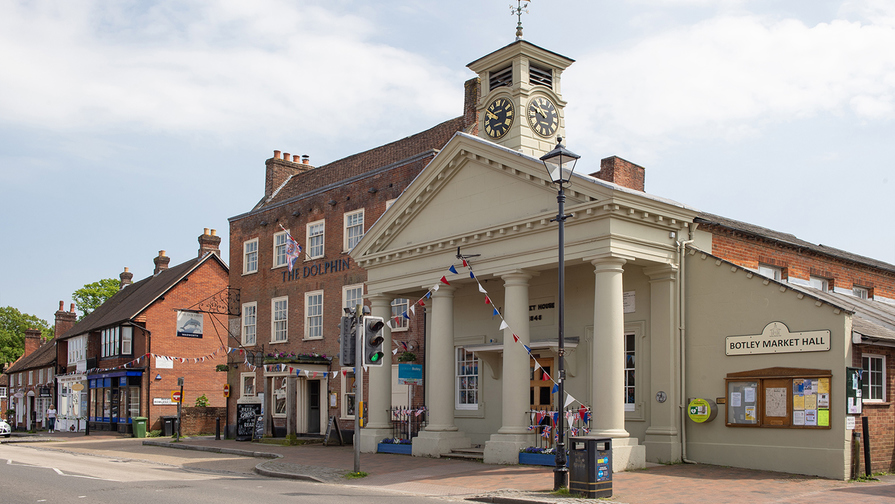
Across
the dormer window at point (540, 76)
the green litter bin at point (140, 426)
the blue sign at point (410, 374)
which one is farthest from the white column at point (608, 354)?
the green litter bin at point (140, 426)

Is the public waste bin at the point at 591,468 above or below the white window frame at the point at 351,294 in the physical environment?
below

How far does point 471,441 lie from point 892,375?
1056cm

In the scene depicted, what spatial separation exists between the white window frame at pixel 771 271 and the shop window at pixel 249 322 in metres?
19.8

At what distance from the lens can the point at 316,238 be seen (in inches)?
1169

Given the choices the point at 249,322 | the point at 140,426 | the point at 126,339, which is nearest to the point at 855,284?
the point at 249,322

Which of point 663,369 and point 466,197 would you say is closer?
point 663,369

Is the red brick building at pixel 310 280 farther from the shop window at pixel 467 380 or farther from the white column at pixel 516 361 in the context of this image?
the white column at pixel 516 361

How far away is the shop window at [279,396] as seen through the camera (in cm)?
3058

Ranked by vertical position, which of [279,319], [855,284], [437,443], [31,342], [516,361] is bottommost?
[437,443]

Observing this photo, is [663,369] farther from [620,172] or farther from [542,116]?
[620,172]

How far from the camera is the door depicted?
97.1 ft

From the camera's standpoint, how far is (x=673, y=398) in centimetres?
1764

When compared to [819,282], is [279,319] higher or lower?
lower

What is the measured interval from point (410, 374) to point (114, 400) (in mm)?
24053
